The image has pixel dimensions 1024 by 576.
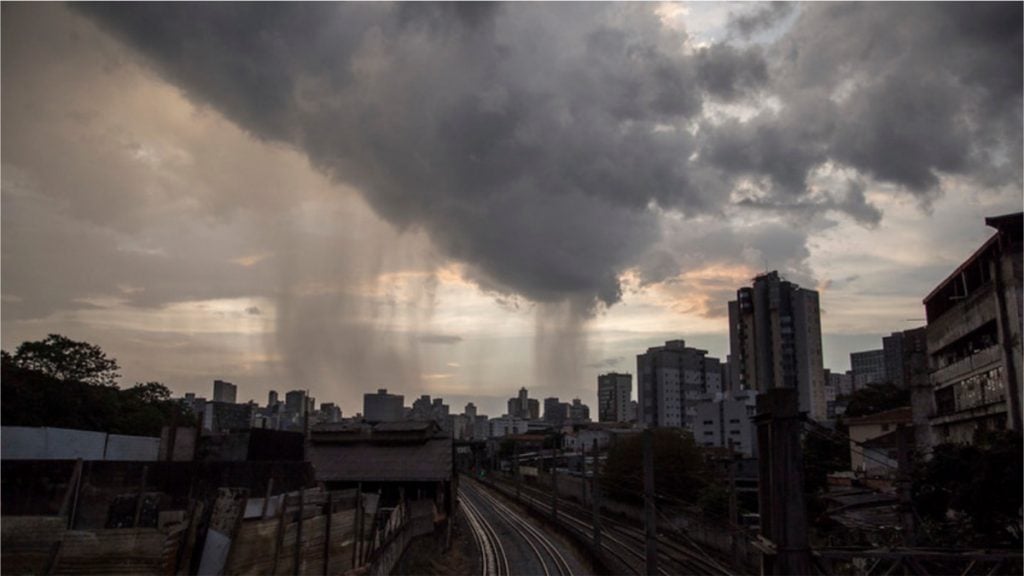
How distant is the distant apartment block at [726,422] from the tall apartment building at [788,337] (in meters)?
22.6

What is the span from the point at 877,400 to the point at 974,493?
73028 millimetres

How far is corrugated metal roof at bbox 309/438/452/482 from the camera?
133ft

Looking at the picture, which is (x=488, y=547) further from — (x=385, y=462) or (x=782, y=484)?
(x=782, y=484)

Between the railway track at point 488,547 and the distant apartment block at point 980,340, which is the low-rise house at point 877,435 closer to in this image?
the distant apartment block at point 980,340

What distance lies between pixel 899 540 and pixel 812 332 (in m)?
113

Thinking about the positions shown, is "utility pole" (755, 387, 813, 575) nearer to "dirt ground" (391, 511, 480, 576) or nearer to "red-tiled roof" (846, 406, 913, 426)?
"dirt ground" (391, 511, 480, 576)

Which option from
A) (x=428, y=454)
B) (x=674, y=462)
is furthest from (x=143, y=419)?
(x=674, y=462)

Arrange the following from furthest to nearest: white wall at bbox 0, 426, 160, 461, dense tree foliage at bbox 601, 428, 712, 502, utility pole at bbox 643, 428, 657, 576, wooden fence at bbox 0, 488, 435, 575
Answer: dense tree foliage at bbox 601, 428, 712, 502
utility pole at bbox 643, 428, 657, 576
white wall at bbox 0, 426, 160, 461
wooden fence at bbox 0, 488, 435, 575

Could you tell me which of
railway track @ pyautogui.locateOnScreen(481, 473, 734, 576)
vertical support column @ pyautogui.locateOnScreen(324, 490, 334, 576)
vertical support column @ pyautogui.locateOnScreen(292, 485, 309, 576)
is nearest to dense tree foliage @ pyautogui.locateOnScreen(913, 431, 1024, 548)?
railway track @ pyautogui.locateOnScreen(481, 473, 734, 576)

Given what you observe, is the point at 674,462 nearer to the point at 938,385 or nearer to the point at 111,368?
the point at 938,385

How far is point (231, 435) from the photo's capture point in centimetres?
2980

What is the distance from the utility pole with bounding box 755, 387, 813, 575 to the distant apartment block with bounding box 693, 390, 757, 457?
9104 centimetres

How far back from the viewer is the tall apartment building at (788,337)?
425 ft

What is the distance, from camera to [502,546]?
40.3 m
